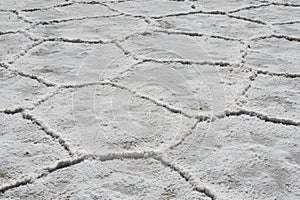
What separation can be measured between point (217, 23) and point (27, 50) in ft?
2.61

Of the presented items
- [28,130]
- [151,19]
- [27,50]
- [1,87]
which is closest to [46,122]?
[28,130]

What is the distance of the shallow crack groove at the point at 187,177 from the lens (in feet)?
3.28

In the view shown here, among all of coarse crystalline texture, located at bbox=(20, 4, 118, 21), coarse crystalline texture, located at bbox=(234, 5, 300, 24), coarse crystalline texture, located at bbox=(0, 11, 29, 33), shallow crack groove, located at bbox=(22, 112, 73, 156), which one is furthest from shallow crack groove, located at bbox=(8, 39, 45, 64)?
coarse crystalline texture, located at bbox=(234, 5, 300, 24)

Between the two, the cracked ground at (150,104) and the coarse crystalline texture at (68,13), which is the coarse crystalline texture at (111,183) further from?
the coarse crystalline texture at (68,13)

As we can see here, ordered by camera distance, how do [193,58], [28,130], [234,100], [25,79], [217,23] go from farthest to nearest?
1. [217,23]
2. [193,58]
3. [25,79]
4. [234,100]
5. [28,130]

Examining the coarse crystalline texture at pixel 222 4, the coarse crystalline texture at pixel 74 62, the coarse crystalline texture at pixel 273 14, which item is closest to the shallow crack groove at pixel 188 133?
the coarse crystalline texture at pixel 74 62

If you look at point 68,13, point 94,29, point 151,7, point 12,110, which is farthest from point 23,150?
point 151,7

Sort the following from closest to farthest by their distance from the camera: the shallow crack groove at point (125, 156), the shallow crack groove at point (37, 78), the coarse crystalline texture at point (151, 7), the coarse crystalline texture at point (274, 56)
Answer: the shallow crack groove at point (125, 156) → the shallow crack groove at point (37, 78) → the coarse crystalline texture at point (274, 56) → the coarse crystalline texture at point (151, 7)

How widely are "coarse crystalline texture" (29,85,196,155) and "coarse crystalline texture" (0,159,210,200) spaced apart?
63 millimetres

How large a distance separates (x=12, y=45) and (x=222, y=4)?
3.35ft

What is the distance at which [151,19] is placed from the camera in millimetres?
2002

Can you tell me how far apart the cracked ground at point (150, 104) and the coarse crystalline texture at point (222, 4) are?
0.12 feet

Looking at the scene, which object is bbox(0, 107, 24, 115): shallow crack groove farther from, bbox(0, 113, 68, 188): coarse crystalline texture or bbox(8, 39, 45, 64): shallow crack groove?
bbox(8, 39, 45, 64): shallow crack groove

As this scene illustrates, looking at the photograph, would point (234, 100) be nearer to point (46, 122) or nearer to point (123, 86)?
point (123, 86)
